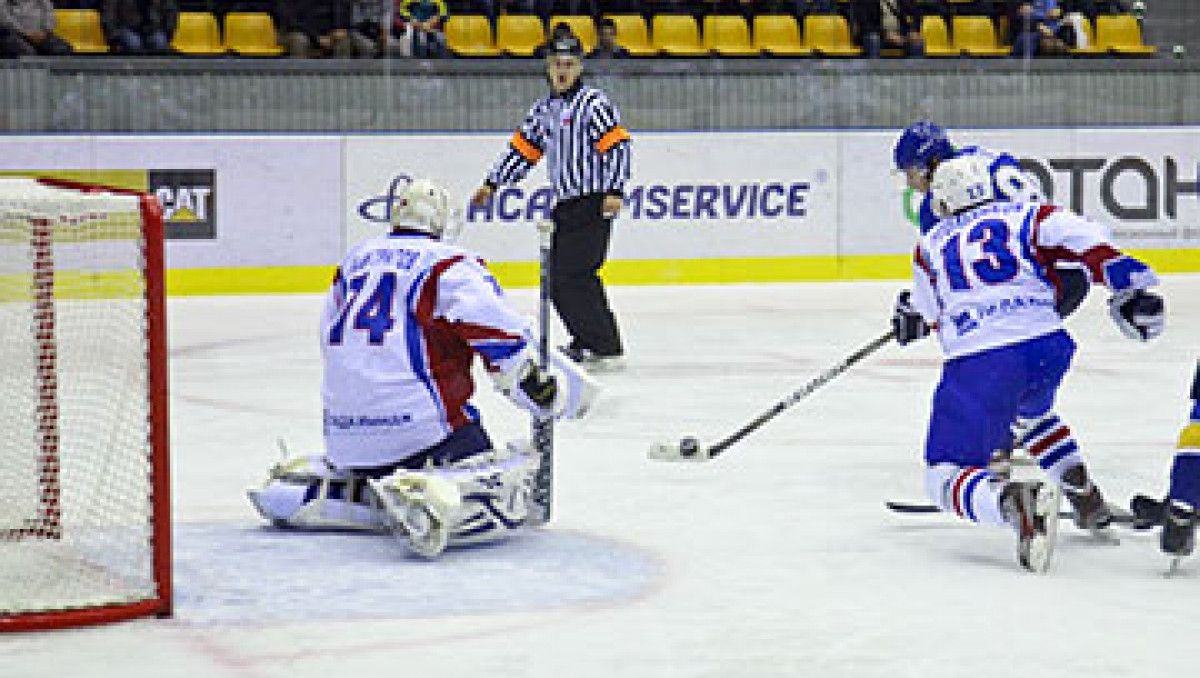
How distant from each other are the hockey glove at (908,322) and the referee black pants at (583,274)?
10.1 feet

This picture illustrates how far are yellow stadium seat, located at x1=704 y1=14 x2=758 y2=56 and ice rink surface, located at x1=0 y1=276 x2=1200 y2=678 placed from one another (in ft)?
16.9

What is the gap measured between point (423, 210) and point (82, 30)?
6868 mm

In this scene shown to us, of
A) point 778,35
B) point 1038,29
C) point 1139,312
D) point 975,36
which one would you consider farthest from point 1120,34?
point 1139,312

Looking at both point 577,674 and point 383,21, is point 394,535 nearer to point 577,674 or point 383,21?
point 577,674

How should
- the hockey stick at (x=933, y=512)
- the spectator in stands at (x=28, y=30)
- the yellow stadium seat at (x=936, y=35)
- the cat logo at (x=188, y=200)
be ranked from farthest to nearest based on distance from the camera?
the yellow stadium seat at (x=936, y=35) < the cat logo at (x=188, y=200) < the spectator in stands at (x=28, y=30) < the hockey stick at (x=933, y=512)

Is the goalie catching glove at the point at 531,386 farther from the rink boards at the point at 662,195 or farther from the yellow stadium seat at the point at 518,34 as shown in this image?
the yellow stadium seat at the point at 518,34

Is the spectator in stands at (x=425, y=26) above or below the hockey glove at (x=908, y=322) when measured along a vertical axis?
above

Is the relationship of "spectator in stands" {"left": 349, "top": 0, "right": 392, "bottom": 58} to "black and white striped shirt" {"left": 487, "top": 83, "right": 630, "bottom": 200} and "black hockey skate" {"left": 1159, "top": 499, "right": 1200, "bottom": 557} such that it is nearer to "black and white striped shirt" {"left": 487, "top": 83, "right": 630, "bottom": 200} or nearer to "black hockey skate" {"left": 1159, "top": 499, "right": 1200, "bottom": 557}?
"black and white striped shirt" {"left": 487, "top": 83, "right": 630, "bottom": 200}

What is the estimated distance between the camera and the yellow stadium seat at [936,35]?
1235cm

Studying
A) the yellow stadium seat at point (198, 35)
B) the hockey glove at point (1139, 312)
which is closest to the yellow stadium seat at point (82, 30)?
the yellow stadium seat at point (198, 35)

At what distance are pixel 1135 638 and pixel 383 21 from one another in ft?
25.6

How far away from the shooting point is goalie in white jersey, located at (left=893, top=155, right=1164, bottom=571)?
422 cm

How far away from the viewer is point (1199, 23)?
12047 millimetres

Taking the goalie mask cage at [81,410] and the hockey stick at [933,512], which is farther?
A: the hockey stick at [933,512]
